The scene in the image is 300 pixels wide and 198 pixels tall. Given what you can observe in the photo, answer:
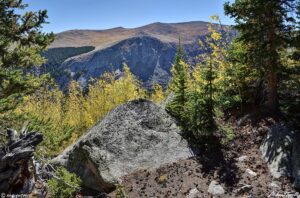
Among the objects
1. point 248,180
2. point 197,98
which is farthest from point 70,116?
point 248,180

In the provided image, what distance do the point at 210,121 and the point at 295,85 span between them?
A: 148 inches

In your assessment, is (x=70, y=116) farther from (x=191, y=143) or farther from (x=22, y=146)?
(x=22, y=146)

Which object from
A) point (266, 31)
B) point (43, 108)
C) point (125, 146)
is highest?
point (266, 31)

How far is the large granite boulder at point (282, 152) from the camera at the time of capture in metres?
10.6

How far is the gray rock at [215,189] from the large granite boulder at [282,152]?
5.88ft

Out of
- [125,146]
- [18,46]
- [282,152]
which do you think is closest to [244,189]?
[282,152]

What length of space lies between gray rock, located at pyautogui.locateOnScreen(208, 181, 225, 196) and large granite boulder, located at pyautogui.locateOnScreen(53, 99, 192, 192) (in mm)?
2401

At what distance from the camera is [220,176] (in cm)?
1146

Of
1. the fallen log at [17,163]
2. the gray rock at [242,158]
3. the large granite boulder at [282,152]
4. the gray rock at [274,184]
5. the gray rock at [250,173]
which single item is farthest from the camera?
the gray rock at [242,158]

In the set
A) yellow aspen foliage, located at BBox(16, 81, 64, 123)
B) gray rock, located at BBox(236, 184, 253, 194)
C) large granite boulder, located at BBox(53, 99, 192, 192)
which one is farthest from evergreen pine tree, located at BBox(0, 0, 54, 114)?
gray rock, located at BBox(236, 184, 253, 194)

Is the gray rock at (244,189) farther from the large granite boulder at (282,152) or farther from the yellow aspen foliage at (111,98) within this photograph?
the yellow aspen foliage at (111,98)

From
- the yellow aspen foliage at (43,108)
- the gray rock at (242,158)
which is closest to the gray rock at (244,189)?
the gray rock at (242,158)

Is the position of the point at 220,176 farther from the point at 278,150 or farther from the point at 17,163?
the point at 17,163

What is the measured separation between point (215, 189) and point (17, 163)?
630 centimetres
